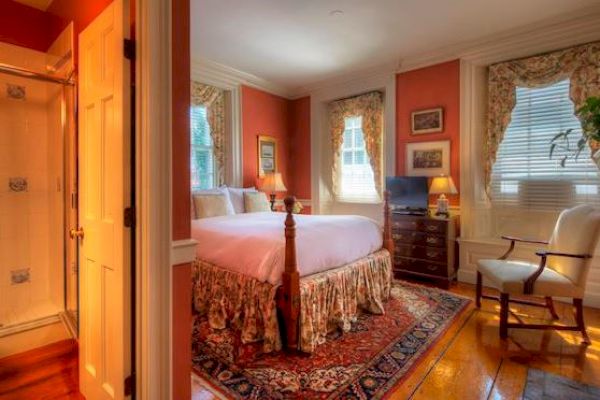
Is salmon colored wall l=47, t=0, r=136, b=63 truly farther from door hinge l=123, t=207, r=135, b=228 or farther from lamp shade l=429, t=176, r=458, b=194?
lamp shade l=429, t=176, r=458, b=194

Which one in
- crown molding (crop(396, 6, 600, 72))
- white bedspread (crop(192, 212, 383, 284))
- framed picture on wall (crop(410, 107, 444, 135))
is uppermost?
crown molding (crop(396, 6, 600, 72))

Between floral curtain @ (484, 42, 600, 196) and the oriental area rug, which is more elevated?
floral curtain @ (484, 42, 600, 196)

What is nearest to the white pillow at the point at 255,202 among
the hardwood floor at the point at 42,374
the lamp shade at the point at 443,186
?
the lamp shade at the point at 443,186

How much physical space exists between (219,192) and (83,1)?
233 centimetres

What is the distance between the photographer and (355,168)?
5133mm

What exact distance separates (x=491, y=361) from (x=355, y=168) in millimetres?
3395

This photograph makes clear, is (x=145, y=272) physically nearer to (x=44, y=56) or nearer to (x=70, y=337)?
(x=70, y=337)

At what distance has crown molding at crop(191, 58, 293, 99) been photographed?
4277 mm

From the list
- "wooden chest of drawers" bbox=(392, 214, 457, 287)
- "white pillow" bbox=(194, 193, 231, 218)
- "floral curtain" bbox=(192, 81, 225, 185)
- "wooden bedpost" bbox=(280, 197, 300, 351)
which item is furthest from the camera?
"floral curtain" bbox=(192, 81, 225, 185)

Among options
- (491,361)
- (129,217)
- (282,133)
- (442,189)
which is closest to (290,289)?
(129,217)

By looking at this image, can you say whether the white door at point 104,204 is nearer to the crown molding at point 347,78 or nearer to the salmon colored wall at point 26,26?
the salmon colored wall at point 26,26

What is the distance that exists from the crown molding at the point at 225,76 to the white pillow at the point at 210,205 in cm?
172

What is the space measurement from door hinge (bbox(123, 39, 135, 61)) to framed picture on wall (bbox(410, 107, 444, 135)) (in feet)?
12.3

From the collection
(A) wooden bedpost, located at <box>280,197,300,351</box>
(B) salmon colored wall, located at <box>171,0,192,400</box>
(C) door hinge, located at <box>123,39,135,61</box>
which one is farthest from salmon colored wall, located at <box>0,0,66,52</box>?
(A) wooden bedpost, located at <box>280,197,300,351</box>
